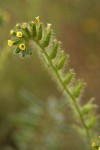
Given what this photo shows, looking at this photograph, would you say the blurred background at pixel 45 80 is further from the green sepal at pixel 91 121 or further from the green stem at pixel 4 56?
the green sepal at pixel 91 121

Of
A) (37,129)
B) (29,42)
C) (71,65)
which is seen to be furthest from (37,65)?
(29,42)

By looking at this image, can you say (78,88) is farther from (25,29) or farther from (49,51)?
(25,29)

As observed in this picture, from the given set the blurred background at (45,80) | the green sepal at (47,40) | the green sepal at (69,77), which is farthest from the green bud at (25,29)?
the blurred background at (45,80)

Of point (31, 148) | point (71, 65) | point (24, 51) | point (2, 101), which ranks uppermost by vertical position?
point (71, 65)

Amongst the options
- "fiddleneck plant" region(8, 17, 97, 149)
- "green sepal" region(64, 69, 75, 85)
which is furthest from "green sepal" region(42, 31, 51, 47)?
"green sepal" region(64, 69, 75, 85)

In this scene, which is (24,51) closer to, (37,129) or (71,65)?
(37,129)

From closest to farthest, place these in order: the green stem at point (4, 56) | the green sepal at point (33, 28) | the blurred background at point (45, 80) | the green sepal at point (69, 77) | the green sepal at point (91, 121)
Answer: the green sepal at point (33, 28) < the green sepal at point (69, 77) < the green sepal at point (91, 121) < the green stem at point (4, 56) < the blurred background at point (45, 80)

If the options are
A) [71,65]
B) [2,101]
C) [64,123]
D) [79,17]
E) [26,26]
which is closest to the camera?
[26,26]
